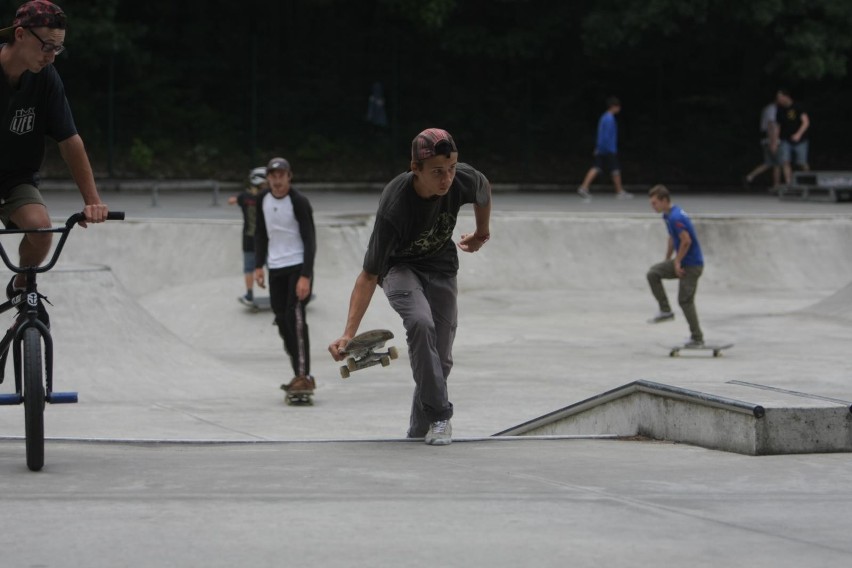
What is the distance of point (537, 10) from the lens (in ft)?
90.5

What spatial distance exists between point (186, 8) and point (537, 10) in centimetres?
764

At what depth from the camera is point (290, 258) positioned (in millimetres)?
9867

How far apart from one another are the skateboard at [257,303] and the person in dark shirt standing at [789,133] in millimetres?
14100

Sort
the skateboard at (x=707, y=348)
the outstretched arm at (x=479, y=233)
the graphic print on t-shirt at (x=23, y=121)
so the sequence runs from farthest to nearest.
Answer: the skateboard at (x=707, y=348)
the outstretched arm at (x=479, y=233)
the graphic print on t-shirt at (x=23, y=121)

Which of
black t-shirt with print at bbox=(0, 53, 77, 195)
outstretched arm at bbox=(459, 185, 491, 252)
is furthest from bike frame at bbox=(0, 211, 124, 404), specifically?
outstretched arm at bbox=(459, 185, 491, 252)

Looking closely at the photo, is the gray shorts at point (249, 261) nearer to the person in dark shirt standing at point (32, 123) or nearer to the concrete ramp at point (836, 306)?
the concrete ramp at point (836, 306)

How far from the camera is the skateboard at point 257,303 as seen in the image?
13898 mm

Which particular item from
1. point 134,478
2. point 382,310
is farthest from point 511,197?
point 134,478

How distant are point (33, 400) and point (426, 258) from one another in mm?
2030

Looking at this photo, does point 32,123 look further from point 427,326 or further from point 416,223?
point 427,326

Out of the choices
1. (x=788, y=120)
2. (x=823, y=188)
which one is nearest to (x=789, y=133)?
(x=788, y=120)

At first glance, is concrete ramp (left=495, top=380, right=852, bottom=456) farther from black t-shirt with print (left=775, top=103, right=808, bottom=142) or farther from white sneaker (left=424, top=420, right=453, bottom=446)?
black t-shirt with print (left=775, top=103, right=808, bottom=142)

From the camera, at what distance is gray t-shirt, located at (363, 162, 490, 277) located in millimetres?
5937

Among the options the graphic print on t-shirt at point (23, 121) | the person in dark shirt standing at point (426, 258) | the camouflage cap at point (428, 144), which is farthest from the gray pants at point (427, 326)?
the graphic print on t-shirt at point (23, 121)
